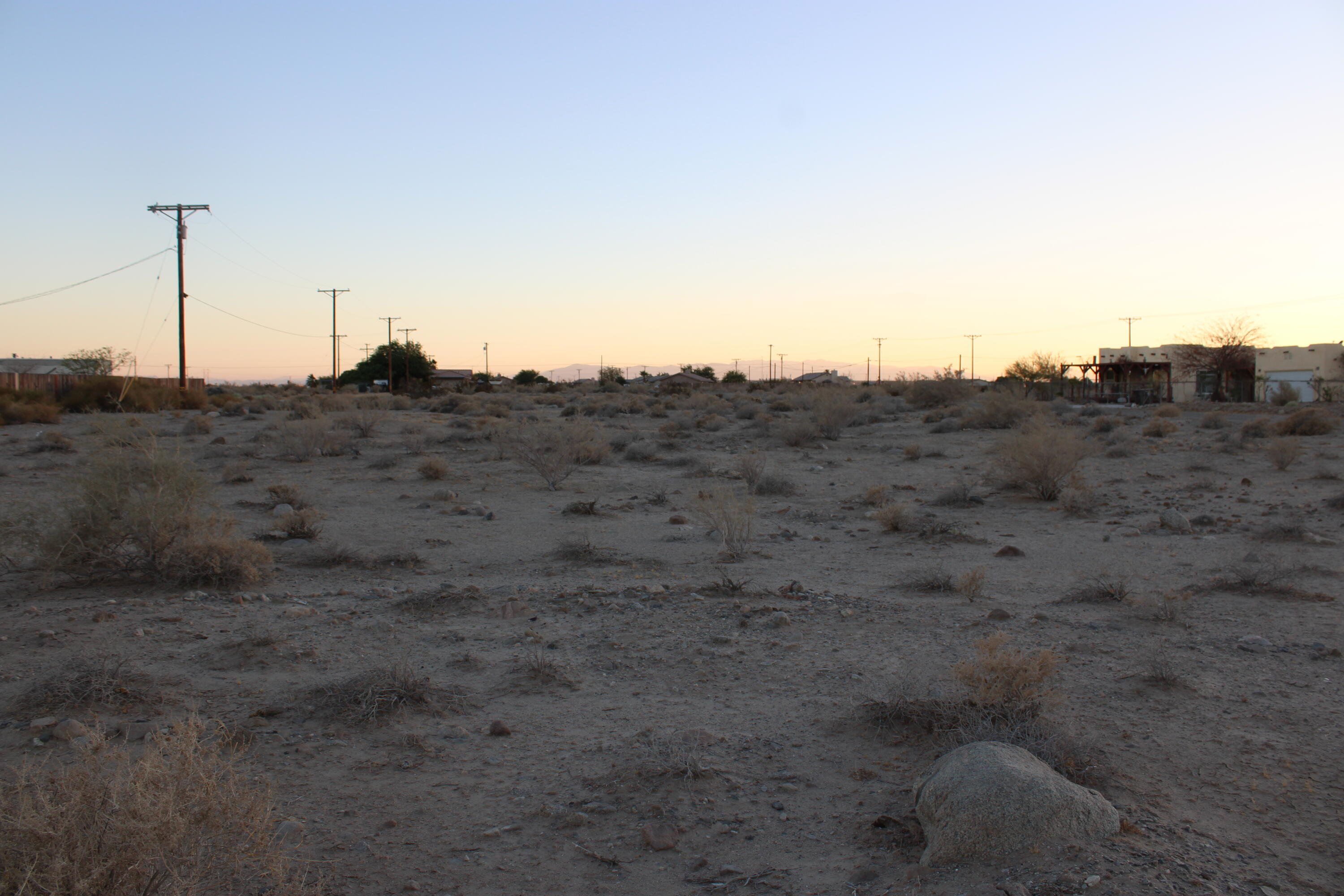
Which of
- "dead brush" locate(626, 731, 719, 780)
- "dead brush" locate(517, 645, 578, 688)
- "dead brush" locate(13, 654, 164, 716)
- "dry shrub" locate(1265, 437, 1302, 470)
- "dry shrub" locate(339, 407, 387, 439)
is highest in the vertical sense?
Answer: "dry shrub" locate(339, 407, 387, 439)

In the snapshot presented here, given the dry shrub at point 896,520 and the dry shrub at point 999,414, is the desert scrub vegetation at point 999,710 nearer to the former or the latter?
the dry shrub at point 896,520

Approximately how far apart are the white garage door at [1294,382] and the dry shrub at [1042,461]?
46.4 m

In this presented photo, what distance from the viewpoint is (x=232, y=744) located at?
511cm

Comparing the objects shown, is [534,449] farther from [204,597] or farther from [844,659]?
[844,659]

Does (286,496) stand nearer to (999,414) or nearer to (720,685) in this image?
(720,685)

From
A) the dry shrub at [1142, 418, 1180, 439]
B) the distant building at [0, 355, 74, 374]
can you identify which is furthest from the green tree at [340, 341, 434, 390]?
the dry shrub at [1142, 418, 1180, 439]

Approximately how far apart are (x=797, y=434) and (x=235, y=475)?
14.9 m

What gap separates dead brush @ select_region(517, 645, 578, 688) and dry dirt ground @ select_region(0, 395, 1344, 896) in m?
0.03

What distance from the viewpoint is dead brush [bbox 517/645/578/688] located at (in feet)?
21.2

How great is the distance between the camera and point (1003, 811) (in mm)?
3889

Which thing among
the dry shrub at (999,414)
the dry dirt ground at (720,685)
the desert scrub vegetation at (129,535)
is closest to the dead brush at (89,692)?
the dry dirt ground at (720,685)

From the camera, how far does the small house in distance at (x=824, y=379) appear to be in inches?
3145

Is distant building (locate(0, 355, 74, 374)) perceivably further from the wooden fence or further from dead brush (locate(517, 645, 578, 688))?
dead brush (locate(517, 645, 578, 688))

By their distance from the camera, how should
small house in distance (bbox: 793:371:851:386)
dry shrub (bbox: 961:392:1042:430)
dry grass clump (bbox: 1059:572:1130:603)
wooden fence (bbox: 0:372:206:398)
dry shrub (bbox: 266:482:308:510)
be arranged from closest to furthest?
1. dry grass clump (bbox: 1059:572:1130:603)
2. dry shrub (bbox: 266:482:308:510)
3. dry shrub (bbox: 961:392:1042:430)
4. wooden fence (bbox: 0:372:206:398)
5. small house in distance (bbox: 793:371:851:386)
